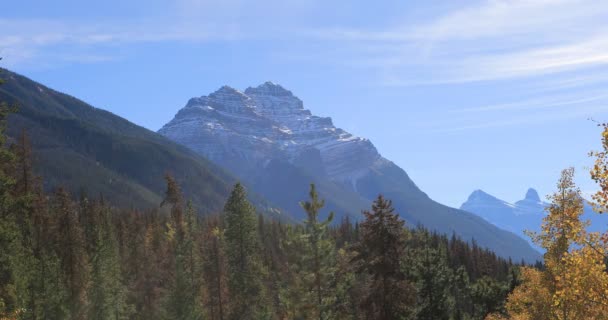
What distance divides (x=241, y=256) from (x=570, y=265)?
4749 cm

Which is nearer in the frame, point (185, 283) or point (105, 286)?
point (105, 286)

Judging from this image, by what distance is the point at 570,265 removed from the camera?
18844mm

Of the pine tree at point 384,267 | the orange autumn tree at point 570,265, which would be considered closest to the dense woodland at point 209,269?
the pine tree at point 384,267

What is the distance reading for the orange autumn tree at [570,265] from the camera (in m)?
14.8

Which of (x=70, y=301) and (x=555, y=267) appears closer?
(x=555, y=267)

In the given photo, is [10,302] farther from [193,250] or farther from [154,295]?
[154,295]

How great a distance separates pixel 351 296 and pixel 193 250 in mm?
24654

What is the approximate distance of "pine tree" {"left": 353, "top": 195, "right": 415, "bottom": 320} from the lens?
120ft

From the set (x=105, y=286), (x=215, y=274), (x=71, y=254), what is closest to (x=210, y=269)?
(x=215, y=274)

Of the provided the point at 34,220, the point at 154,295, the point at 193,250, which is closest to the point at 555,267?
the point at 34,220

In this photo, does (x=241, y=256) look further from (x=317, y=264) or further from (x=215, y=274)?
(x=317, y=264)

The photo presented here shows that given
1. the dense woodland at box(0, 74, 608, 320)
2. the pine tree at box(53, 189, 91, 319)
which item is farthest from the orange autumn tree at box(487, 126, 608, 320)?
the pine tree at box(53, 189, 91, 319)

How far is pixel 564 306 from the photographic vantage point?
2569 centimetres

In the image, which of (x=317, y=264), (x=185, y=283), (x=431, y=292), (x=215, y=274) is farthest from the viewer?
(x=185, y=283)
